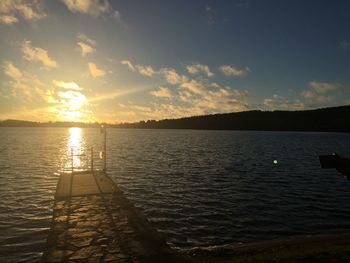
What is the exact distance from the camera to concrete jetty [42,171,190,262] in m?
9.41

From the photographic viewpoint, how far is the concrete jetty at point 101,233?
9.41 meters

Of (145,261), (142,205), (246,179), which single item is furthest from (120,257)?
(246,179)

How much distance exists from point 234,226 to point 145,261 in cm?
864

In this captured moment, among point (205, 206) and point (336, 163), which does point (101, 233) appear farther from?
point (205, 206)

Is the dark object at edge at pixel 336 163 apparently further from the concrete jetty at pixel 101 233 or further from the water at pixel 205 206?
the water at pixel 205 206

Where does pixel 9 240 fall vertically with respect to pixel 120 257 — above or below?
below

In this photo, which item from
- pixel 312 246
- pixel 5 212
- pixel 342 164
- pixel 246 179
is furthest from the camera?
pixel 246 179

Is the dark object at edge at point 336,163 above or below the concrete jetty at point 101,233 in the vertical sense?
above

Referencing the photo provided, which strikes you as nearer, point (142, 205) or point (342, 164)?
point (342, 164)

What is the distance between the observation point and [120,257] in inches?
365

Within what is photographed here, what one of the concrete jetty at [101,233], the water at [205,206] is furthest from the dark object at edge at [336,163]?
the water at [205,206]

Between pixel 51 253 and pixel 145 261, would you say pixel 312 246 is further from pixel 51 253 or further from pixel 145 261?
pixel 51 253

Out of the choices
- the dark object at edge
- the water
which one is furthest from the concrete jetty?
the dark object at edge

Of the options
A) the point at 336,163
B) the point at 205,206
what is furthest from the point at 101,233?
the point at 205,206
